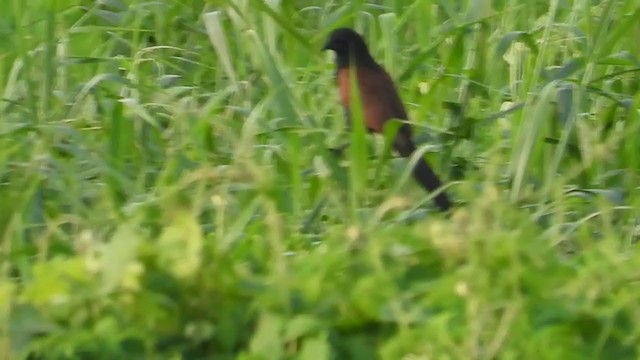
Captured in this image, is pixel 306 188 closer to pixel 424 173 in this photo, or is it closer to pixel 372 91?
pixel 424 173

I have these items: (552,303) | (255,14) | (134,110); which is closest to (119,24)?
(255,14)

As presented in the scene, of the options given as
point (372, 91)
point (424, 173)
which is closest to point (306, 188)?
point (424, 173)

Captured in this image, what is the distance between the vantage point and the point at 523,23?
5219 millimetres

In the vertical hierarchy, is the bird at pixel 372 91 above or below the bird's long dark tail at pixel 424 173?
above

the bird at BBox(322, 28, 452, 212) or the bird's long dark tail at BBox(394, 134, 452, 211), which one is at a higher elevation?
the bird at BBox(322, 28, 452, 212)

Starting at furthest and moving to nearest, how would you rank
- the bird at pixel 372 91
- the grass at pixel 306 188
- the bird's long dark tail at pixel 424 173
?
the bird at pixel 372 91 → the bird's long dark tail at pixel 424 173 → the grass at pixel 306 188

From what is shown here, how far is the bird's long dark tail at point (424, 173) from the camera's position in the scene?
150 inches

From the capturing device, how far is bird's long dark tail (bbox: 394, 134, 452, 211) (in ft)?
12.5

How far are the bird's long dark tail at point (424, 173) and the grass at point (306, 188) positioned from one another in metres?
0.04

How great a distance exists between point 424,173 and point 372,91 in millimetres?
568

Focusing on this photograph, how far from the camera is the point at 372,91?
455cm

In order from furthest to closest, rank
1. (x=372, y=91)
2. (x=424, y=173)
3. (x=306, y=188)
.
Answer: (x=372, y=91) < (x=424, y=173) < (x=306, y=188)

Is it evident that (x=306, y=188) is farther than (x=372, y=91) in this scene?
No

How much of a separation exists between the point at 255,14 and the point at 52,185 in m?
1.34
